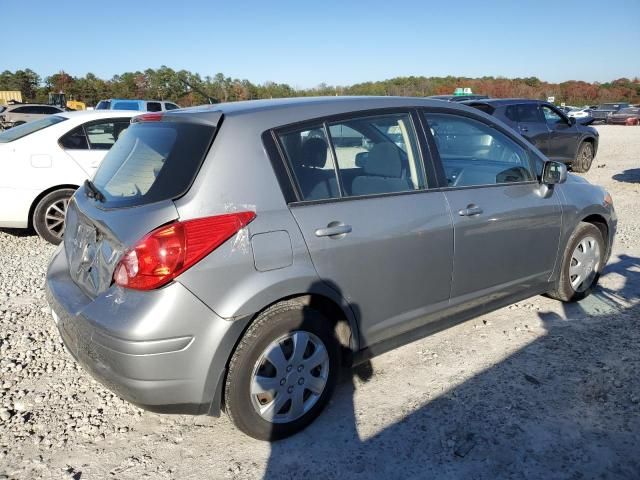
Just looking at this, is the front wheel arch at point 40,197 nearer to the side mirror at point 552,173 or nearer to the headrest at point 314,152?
the headrest at point 314,152

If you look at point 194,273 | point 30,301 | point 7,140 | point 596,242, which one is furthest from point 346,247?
point 7,140

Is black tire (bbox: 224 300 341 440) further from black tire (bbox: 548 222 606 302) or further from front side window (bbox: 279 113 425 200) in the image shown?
black tire (bbox: 548 222 606 302)

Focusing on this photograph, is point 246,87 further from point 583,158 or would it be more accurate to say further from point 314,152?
point 314,152

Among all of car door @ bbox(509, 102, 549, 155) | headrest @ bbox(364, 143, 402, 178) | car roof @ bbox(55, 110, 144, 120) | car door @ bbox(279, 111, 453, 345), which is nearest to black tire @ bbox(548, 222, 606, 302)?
car door @ bbox(279, 111, 453, 345)

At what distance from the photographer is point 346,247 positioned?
2734 millimetres

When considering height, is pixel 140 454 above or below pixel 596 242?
below

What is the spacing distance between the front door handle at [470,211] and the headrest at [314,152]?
0.98m

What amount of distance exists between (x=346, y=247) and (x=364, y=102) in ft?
3.13

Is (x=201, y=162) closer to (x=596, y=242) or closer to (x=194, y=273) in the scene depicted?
(x=194, y=273)

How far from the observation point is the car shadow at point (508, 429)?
248cm

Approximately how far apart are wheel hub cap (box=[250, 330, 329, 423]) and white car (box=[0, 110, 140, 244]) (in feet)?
15.0

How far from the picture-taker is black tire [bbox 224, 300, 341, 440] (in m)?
2.48

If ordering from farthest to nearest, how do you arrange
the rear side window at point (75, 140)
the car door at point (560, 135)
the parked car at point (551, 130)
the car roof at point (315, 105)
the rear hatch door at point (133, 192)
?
the car door at point (560, 135)
the parked car at point (551, 130)
the rear side window at point (75, 140)
the car roof at point (315, 105)
the rear hatch door at point (133, 192)

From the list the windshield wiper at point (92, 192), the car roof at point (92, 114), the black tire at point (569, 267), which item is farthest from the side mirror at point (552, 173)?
the car roof at point (92, 114)
